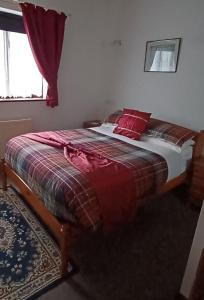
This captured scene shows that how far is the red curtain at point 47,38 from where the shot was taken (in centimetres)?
288

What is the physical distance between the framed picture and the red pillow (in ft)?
2.54

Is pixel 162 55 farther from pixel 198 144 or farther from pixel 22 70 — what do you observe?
pixel 22 70

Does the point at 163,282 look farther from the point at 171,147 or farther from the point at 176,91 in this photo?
the point at 176,91

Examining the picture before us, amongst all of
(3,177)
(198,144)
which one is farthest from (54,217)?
(198,144)

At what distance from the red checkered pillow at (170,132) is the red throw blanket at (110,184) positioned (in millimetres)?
1004

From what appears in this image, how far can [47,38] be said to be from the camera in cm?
307

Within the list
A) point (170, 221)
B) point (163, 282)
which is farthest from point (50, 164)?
point (170, 221)

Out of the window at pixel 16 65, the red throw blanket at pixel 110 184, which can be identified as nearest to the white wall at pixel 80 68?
the window at pixel 16 65

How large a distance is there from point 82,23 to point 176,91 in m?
1.86

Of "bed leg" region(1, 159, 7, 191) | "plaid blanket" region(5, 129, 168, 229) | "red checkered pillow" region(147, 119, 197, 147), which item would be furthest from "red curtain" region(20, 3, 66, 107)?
"red checkered pillow" region(147, 119, 197, 147)

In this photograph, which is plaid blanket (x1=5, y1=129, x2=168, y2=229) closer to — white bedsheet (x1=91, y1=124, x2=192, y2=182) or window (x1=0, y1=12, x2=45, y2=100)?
white bedsheet (x1=91, y1=124, x2=192, y2=182)

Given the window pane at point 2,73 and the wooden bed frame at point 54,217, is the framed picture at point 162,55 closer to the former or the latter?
the wooden bed frame at point 54,217

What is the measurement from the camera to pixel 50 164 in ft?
6.10

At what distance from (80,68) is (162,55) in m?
1.36
